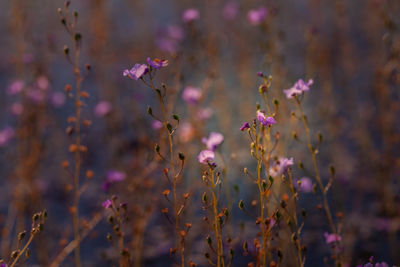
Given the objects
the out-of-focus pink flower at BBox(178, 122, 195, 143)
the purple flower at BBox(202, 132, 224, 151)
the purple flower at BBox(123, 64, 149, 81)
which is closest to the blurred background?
the out-of-focus pink flower at BBox(178, 122, 195, 143)

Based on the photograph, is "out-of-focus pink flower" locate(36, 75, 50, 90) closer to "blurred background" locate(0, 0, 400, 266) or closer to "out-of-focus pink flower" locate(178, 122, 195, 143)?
"blurred background" locate(0, 0, 400, 266)

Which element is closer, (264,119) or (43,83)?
(264,119)

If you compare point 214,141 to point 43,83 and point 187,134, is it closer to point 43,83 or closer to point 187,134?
point 187,134

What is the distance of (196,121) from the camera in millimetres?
2648

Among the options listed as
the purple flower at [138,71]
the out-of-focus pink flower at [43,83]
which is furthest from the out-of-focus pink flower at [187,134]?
the purple flower at [138,71]

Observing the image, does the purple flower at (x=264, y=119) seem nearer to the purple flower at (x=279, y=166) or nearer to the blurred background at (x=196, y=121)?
the purple flower at (x=279, y=166)

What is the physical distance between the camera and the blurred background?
2416mm

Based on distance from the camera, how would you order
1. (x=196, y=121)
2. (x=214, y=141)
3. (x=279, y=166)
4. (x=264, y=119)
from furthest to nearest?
1. (x=196, y=121)
2. (x=214, y=141)
3. (x=279, y=166)
4. (x=264, y=119)

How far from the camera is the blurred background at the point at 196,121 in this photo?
2416mm

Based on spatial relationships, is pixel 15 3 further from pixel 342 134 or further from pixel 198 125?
pixel 342 134

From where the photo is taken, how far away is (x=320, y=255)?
2389 mm

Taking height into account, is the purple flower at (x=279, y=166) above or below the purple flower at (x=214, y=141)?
below

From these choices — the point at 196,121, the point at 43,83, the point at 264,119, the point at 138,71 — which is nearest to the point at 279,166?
the point at 264,119

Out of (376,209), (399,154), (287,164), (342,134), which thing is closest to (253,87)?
(342,134)
